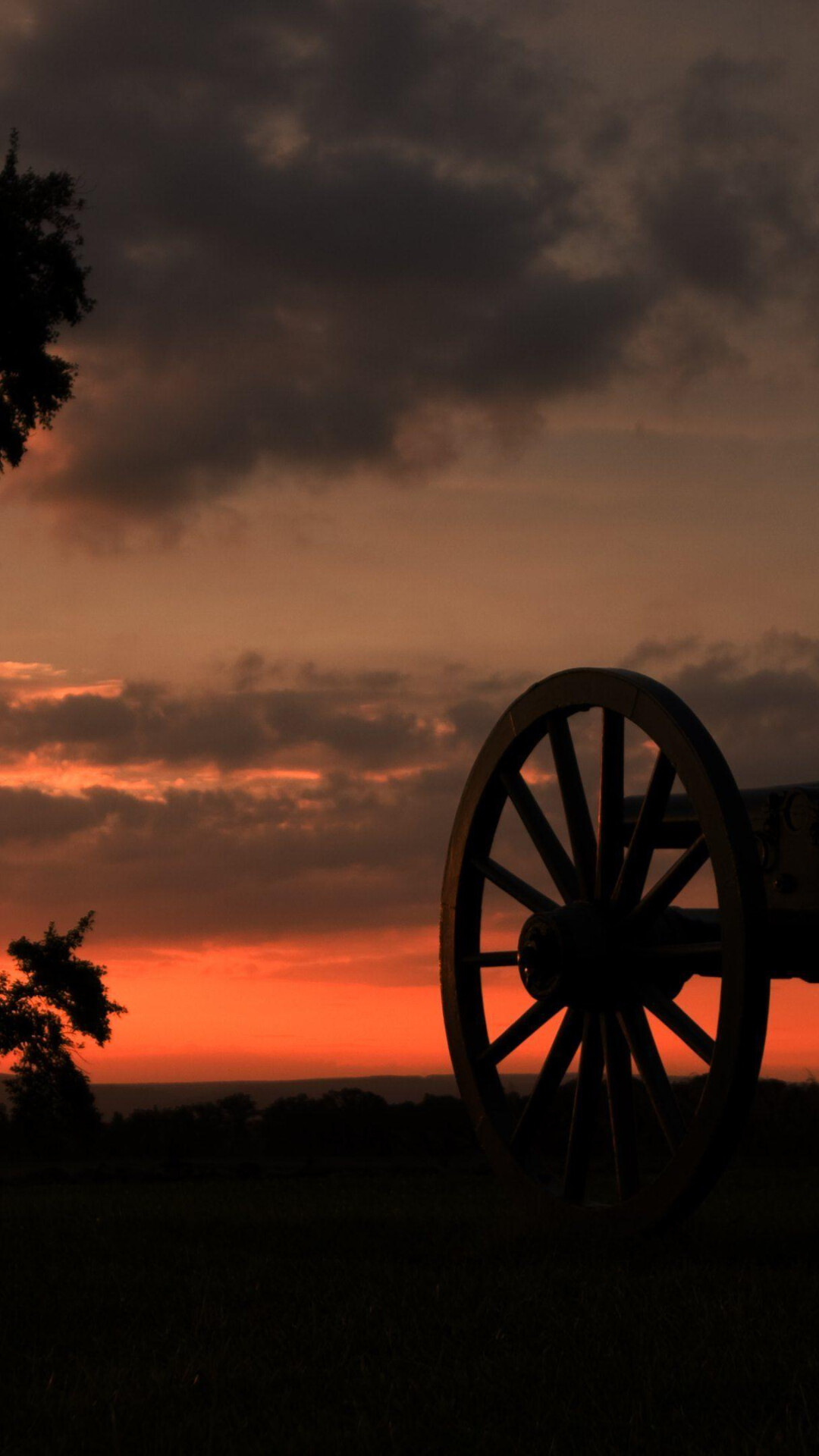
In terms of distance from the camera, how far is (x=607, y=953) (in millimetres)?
6859

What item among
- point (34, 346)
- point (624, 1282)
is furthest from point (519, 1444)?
point (34, 346)

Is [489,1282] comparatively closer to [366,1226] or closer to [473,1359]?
[473,1359]

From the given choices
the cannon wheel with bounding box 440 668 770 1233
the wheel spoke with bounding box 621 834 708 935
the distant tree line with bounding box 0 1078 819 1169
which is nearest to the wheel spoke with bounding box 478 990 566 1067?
the cannon wheel with bounding box 440 668 770 1233

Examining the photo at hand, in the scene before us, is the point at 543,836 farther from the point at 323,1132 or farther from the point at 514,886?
the point at 323,1132

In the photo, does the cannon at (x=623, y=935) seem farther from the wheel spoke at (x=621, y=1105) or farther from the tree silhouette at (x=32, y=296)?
the tree silhouette at (x=32, y=296)

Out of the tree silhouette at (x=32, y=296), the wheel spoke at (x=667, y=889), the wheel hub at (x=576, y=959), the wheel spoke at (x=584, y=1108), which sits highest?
the tree silhouette at (x=32, y=296)

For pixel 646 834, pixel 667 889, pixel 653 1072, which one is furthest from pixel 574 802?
pixel 653 1072

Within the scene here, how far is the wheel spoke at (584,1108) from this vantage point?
6992 mm

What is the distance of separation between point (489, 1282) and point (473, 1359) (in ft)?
4.02

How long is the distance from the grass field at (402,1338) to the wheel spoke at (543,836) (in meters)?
1.63

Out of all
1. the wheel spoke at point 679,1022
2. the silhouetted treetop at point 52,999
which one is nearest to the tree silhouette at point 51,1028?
the silhouetted treetop at point 52,999

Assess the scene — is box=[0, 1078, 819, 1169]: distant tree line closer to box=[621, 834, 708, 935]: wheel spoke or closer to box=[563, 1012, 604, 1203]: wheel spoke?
box=[563, 1012, 604, 1203]: wheel spoke

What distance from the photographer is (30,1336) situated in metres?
5.17

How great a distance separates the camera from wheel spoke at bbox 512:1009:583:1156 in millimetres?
7137
